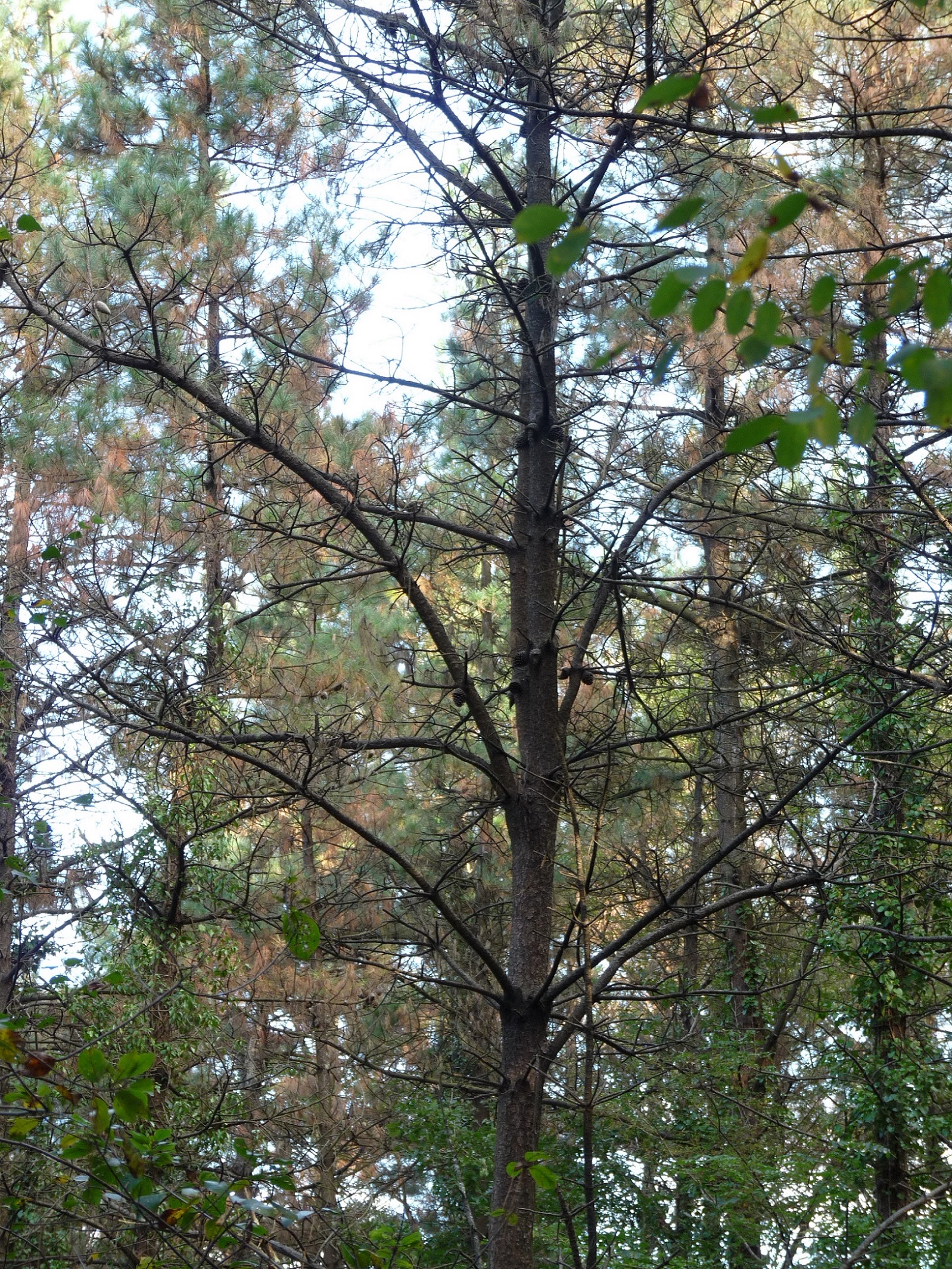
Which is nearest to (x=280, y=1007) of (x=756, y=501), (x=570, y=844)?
(x=570, y=844)

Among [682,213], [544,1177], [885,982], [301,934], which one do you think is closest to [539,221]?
[682,213]

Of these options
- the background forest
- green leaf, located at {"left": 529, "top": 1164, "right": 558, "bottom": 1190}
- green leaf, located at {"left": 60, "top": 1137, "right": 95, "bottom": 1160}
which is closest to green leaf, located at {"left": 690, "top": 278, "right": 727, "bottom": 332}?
the background forest

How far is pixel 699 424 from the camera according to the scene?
1037 centimetres

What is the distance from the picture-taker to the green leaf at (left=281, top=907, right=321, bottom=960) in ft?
8.56

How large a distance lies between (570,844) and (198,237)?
20.9ft

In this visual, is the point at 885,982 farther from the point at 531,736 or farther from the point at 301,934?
the point at 301,934

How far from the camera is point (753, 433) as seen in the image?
1044 millimetres

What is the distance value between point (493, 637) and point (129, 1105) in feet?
24.3

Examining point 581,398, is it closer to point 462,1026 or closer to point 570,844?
point 462,1026

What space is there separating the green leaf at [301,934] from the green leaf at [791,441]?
1877 millimetres

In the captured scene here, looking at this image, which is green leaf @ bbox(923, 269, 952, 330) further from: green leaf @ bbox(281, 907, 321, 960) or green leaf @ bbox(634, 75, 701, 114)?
green leaf @ bbox(281, 907, 321, 960)

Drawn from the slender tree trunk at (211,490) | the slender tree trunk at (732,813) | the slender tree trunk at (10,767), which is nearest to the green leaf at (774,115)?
the slender tree trunk at (211,490)

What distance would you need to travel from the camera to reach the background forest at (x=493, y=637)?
12.1 feet

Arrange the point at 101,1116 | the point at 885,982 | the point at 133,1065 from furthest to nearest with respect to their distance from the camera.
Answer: the point at 885,982 < the point at 133,1065 < the point at 101,1116
